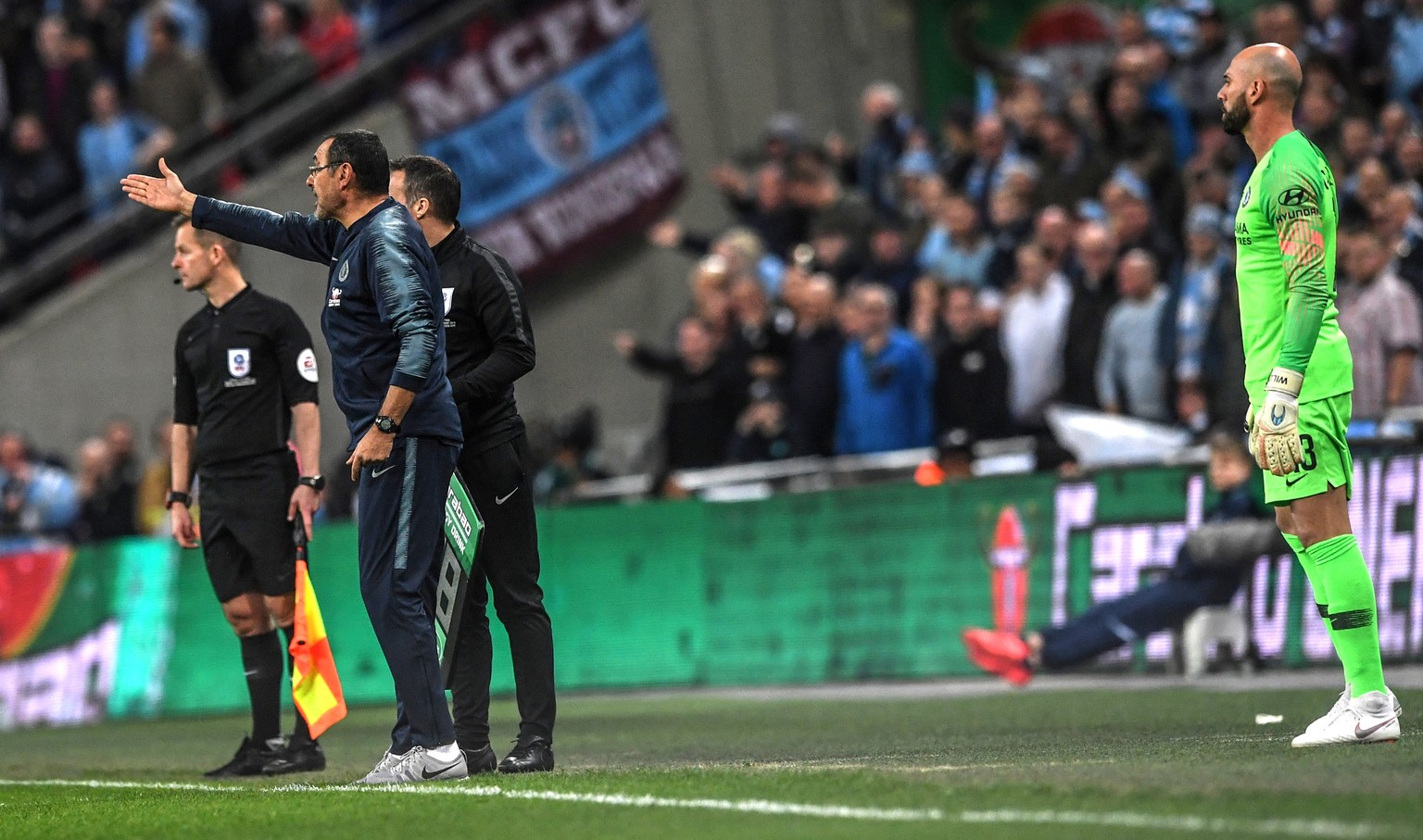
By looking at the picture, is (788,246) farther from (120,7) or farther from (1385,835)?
(1385,835)

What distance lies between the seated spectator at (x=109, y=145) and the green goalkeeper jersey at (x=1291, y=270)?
15423 mm

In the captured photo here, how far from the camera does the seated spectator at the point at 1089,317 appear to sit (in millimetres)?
15648

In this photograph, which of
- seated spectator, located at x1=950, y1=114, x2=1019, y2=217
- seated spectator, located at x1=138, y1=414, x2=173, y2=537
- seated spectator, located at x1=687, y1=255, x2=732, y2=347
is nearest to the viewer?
seated spectator, located at x1=687, y1=255, x2=732, y2=347

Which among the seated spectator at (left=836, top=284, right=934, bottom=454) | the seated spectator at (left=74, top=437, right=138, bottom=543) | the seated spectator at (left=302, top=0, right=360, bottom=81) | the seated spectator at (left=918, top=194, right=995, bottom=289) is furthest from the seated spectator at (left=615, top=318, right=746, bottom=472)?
the seated spectator at (left=302, top=0, right=360, bottom=81)

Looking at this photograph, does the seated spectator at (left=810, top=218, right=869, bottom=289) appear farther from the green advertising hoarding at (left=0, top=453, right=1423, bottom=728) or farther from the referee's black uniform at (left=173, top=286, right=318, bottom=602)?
the referee's black uniform at (left=173, top=286, right=318, bottom=602)

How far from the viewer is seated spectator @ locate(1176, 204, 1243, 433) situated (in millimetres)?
14656

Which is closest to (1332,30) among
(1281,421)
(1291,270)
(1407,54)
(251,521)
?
(1407,54)

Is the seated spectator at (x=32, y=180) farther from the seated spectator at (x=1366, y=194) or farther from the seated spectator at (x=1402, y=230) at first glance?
the seated spectator at (x=1402, y=230)

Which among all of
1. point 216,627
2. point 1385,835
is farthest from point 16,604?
point 1385,835

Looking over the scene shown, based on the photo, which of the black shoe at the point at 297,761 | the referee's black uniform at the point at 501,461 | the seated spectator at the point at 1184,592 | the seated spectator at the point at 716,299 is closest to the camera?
the referee's black uniform at the point at 501,461

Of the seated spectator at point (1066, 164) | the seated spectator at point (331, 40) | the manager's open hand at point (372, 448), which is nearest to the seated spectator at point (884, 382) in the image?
the seated spectator at point (1066, 164)

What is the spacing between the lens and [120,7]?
23031 mm

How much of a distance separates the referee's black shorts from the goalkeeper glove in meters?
4.67

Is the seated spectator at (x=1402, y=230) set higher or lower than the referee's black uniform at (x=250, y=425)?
higher
